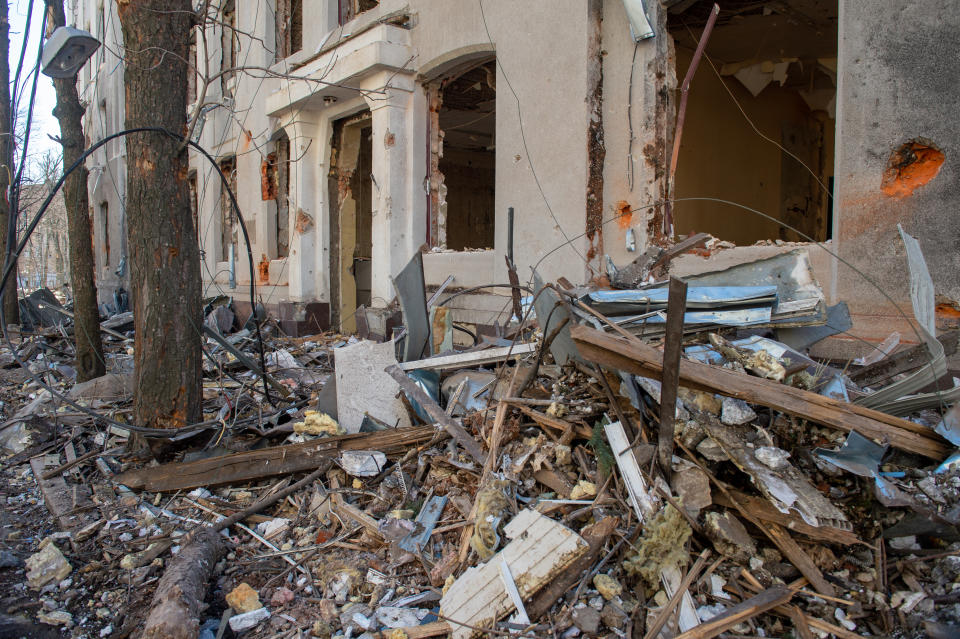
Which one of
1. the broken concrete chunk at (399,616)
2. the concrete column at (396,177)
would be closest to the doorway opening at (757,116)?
the concrete column at (396,177)

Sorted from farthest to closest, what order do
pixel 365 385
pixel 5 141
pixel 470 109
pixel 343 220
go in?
pixel 470 109 < pixel 5 141 < pixel 343 220 < pixel 365 385

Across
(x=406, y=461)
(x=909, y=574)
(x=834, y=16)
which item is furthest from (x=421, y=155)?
(x=909, y=574)

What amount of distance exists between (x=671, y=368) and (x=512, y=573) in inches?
40.1

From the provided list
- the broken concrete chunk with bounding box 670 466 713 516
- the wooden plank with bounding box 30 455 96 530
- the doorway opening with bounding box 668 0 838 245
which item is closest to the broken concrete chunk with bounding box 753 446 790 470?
the broken concrete chunk with bounding box 670 466 713 516

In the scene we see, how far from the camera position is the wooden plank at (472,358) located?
12.7ft

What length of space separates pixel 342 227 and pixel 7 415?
18.9ft

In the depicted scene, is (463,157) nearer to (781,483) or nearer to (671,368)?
(671,368)

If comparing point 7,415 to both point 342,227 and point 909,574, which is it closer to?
point 342,227

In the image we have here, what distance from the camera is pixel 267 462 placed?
3.68 m

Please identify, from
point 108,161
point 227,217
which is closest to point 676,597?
Answer: point 227,217

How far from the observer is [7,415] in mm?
5543

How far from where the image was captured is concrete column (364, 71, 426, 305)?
805 cm

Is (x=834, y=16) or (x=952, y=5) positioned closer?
(x=952, y=5)

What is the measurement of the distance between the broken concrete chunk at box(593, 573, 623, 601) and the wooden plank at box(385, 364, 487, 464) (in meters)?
0.90
